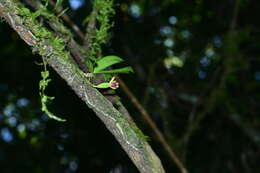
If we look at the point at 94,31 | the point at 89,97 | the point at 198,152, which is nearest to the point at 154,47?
the point at 198,152

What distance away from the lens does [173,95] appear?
2.62 meters

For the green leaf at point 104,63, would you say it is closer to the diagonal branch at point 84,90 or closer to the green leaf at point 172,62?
the diagonal branch at point 84,90

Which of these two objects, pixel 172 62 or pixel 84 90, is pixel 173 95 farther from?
pixel 84 90

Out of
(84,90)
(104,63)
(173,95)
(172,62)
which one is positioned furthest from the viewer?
(173,95)

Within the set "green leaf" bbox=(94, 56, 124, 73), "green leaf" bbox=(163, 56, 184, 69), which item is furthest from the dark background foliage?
"green leaf" bbox=(94, 56, 124, 73)

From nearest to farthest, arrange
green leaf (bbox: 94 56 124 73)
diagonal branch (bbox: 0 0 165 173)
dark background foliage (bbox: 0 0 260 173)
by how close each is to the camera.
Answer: diagonal branch (bbox: 0 0 165 173), green leaf (bbox: 94 56 124 73), dark background foliage (bbox: 0 0 260 173)

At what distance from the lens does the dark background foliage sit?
227 cm

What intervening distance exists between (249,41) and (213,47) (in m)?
0.21

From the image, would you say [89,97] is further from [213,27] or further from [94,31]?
[213,27]

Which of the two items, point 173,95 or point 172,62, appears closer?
point 172,62

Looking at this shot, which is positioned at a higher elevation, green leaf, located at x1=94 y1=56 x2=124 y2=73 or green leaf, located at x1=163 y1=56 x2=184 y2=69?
green leaf, located at x1=94 y1=56 x2=124 y2=73

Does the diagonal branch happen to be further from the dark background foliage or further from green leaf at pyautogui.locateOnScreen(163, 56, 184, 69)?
green leaf at pyautogui.locateOnScreen(163, 56, 184, 69)

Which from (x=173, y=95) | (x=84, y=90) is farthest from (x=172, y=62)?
(x=84, y=90)

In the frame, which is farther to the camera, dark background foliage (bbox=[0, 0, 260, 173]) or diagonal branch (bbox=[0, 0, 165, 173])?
dark background foliage (bbox=[0, 0, 260, 173])
